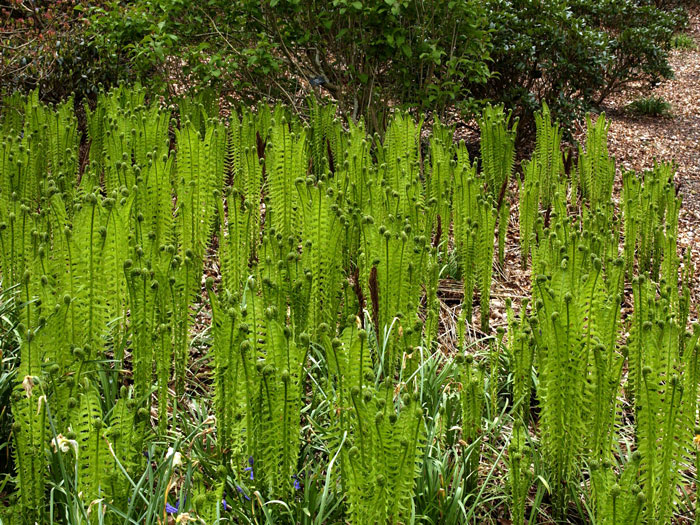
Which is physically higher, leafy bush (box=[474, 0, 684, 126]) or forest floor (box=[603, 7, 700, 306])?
leafy bush (box=[474, 0, 684, 126])

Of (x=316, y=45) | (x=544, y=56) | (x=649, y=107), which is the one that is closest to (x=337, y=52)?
(x=316, y=45)

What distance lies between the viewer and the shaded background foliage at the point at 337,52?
5555mm

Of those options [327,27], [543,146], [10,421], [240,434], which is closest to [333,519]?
[240,434]

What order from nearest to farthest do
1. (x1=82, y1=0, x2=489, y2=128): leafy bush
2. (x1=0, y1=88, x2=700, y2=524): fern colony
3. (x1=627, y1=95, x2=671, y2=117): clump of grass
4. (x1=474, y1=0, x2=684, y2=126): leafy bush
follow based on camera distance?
1. (x1=0, y1=88, x2=700, y2=524): fern colony
2. (x1=82, y1=0, x2=489, y2=128): leafy bush
3. (x1=474, y1=0, x2=684, y2=126): leafy bush
4. (x1=627, y1=95, x2=671, y2=117): clump of grass

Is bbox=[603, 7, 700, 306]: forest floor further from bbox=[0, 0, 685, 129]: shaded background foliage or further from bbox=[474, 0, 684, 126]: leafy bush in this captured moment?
bbox=[0, 0, 685, 129]: shaded background foliage

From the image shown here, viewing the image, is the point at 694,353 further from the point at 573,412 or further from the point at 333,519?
the point at 333,519

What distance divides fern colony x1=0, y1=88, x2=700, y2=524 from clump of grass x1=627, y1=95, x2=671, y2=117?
6.70 m

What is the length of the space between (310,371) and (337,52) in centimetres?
360

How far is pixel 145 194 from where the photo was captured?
3.24m

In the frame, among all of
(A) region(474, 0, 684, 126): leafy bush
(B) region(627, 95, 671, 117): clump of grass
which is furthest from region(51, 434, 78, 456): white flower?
(B) region(627, 95, 671, 117): clump of grass

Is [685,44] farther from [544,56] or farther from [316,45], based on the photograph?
[316,45]

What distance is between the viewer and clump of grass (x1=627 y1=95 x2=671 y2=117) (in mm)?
9781

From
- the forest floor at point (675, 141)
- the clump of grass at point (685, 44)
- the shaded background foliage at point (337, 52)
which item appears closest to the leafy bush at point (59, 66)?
the shaded background foliage at point (337, 52)

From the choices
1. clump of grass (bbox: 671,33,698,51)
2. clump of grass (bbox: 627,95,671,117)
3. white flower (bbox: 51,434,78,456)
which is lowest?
white flower (bbox: 51,434,78,456)
